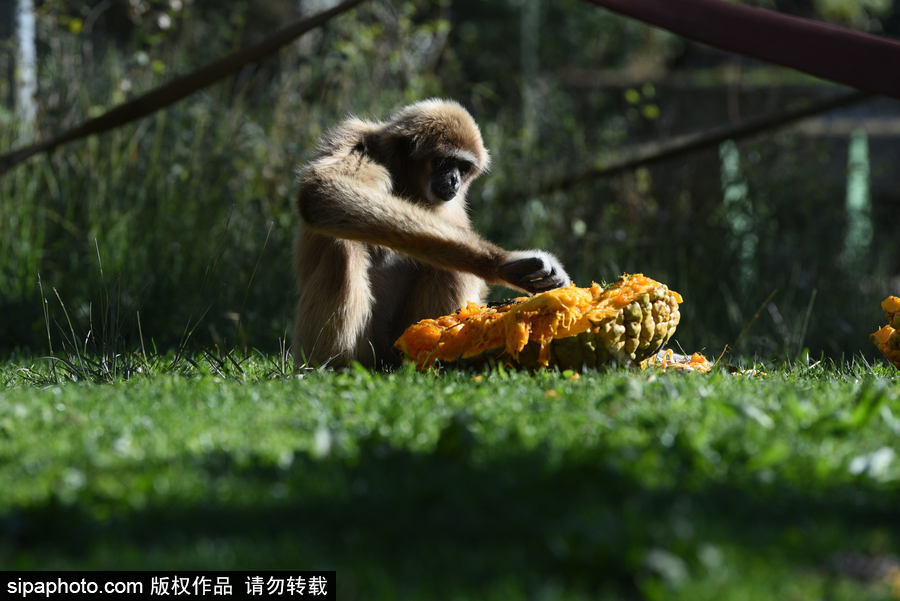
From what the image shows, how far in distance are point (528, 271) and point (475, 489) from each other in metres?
2.29

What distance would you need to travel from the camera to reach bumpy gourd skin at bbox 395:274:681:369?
4.71m

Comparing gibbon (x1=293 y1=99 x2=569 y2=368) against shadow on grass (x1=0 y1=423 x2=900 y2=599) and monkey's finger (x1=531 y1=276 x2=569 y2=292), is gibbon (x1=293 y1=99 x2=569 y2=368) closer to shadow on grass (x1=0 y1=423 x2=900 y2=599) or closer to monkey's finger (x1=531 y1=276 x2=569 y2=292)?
monkey's finger (x1=531 y1=276 x2=569 y2=292)

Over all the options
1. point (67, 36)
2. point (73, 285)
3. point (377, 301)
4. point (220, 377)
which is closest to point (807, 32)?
point (377, 301)

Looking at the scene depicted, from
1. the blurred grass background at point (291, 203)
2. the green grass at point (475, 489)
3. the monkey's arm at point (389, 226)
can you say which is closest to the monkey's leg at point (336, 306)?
the monkey's arm at point (389, 226)

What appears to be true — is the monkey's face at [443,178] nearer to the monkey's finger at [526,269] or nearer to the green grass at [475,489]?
the monkey's finger at [526,269]

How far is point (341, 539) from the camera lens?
230 cm

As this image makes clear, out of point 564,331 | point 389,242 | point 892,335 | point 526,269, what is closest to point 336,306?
point 389,242

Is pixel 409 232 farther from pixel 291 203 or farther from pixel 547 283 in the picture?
pixel 291 203

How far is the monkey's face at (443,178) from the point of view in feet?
18.5

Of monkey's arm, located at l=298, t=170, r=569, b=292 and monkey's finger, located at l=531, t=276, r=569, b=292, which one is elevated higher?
monkey's arm, located at l=298, t=170, r=569, b=292

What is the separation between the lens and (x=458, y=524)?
237 cm

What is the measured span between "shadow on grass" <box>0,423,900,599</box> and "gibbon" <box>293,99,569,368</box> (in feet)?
6.79

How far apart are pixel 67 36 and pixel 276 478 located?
8.14 metres

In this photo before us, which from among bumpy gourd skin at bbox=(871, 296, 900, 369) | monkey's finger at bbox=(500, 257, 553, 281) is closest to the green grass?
monkey's finger at bbox=(500, 257, 553, 281)
